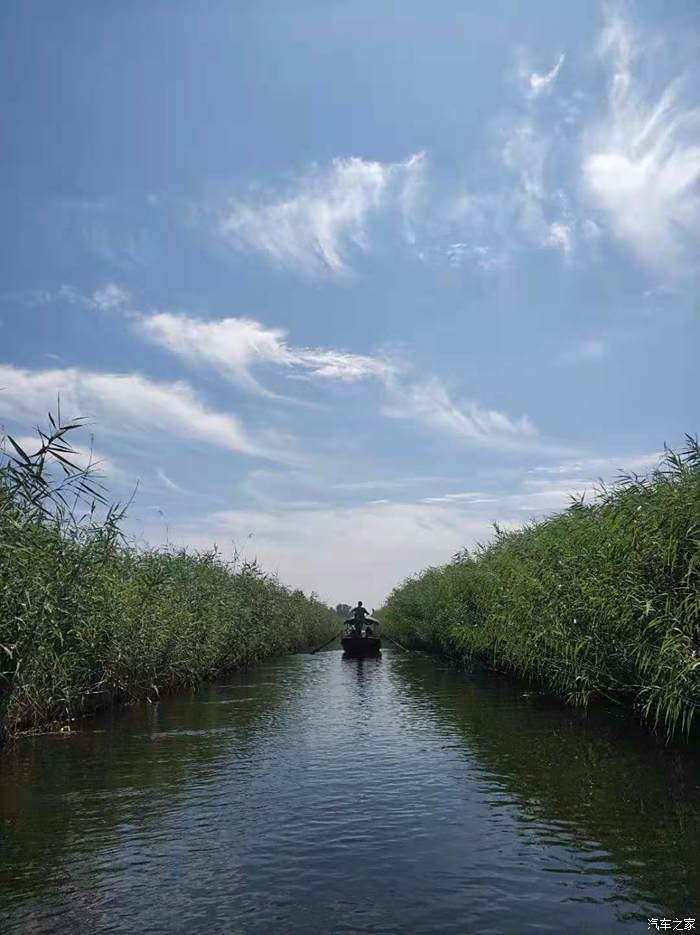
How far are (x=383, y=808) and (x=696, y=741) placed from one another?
19.6ft

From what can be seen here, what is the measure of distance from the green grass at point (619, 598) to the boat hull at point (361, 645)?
14.7 meters

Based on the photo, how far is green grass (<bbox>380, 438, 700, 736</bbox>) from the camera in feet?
33.1

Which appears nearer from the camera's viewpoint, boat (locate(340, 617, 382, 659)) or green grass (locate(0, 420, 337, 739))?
green grass (locate(0, 420, 337, 739))

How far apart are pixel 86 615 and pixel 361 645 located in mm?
24610

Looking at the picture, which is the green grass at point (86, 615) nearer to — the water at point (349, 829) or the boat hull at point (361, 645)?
the water at point (349, 829)

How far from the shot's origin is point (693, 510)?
33.5 ft

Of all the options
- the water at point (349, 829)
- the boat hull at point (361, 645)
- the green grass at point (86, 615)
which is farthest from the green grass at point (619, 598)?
the boat hull at point (361, 645)

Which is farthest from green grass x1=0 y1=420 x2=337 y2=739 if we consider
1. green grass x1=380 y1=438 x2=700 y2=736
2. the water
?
green grass x1=380 y1=438 x2=700 y2=736

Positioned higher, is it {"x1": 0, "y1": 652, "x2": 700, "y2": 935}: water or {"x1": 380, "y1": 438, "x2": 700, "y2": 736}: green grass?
{"x1": 380, "y1": 438, "x2": 700, "y2": 736}: green grass

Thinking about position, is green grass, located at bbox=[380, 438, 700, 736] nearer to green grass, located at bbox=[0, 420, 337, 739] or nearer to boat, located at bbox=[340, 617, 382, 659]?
green grass, located at bbox=[0, 420, 337, 739]

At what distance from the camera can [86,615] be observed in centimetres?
1319

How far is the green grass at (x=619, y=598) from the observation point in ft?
33.1

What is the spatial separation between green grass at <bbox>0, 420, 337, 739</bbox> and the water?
1.04 m

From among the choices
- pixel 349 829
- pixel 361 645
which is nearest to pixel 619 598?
pixel 349 829
